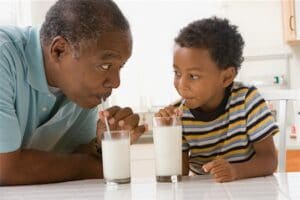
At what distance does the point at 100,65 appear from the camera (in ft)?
3.61

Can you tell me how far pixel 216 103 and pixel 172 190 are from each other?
51 cm

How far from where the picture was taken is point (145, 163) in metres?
3.08

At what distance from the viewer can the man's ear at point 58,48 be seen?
115cm

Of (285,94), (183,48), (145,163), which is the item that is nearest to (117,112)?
(183,48)

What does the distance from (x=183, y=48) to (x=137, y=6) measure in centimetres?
→ 236

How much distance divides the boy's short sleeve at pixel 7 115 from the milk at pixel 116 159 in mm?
224

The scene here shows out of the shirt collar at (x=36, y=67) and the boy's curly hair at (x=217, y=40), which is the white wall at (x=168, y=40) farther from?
the shirt collar at (x=36, y=67)

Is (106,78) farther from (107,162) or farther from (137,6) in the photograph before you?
(137,6)

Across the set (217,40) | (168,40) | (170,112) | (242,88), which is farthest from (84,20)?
(168,40)

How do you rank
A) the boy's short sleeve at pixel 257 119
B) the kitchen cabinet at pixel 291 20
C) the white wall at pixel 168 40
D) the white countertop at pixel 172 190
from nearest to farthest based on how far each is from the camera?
the white countertop at pixel 172 190, the boy's short sleeve at pixel 257 119, the kitchen cabinet at pixel 291 20, the white wall at pixel 168 40

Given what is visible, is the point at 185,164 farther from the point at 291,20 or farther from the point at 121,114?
the point at 291,20

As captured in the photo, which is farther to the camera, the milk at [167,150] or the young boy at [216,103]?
the young boy at [216,103]

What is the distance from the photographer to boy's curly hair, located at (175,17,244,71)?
1.32 metres

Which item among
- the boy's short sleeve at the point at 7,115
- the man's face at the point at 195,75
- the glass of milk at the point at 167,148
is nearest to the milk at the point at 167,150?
the glass of milk at the point at 167,148
